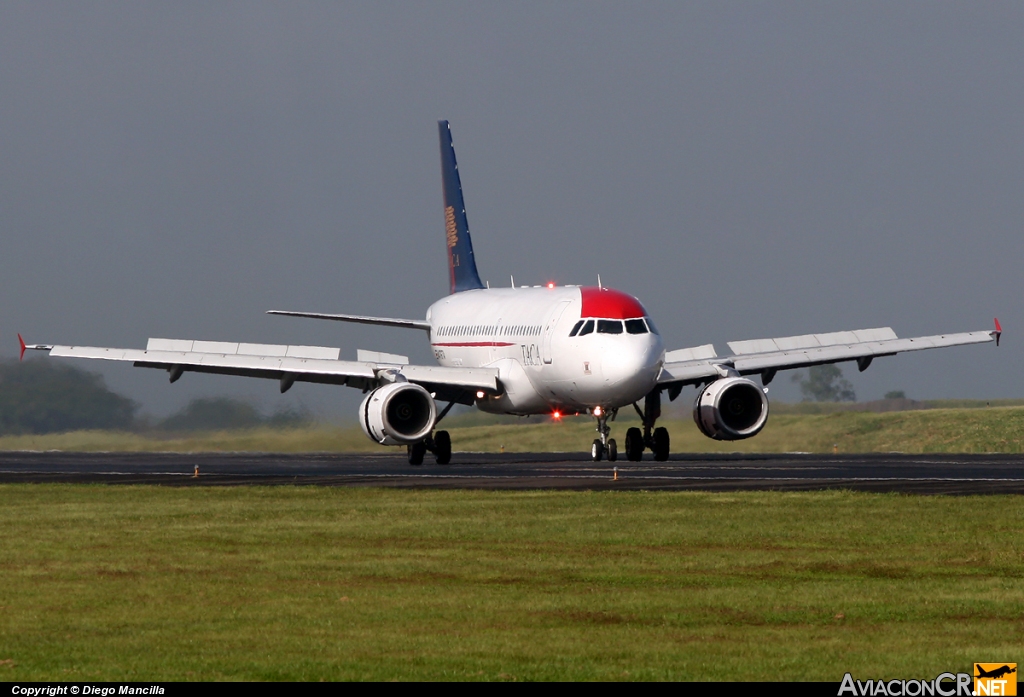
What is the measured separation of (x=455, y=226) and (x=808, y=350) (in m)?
17.9

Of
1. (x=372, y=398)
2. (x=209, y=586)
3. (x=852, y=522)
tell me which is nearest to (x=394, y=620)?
(x=209, y=586)

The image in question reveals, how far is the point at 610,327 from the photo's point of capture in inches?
1724

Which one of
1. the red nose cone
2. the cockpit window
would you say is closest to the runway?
the cockpit window

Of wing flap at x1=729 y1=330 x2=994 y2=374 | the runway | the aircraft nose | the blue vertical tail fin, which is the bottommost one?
the runway

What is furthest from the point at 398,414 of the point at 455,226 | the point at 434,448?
the point at 455,226

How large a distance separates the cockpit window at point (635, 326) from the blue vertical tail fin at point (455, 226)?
17674mm

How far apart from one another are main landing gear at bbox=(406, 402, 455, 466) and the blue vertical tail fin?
14468 mm

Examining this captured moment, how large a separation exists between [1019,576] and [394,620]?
7144 millimetres

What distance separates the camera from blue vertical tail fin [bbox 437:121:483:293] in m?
61.5

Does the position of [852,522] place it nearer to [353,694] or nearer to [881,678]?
[881,678]

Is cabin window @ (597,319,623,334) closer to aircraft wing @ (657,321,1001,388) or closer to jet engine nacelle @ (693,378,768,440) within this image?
jet engine nacelle @ (693,378,768,440)

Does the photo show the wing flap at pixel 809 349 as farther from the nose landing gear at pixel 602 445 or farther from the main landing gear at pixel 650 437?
the nose landing gear at pixel 602 445

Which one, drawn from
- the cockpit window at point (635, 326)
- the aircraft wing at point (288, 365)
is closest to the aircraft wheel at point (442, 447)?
the aircraft wing at point (288, 365)

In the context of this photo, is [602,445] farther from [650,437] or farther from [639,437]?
[650,437]
